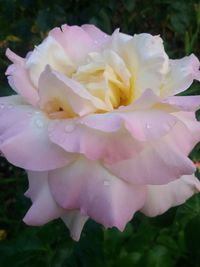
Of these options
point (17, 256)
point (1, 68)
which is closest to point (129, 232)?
point (17, 256)

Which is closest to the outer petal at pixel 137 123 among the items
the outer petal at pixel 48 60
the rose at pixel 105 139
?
the rose at pixel 105 139

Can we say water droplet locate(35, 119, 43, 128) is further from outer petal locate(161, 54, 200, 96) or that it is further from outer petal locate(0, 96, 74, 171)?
outer petal locate(161, 54, 200, 96)

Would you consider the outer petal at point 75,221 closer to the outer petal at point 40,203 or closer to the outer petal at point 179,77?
the outer petal at point 40,203

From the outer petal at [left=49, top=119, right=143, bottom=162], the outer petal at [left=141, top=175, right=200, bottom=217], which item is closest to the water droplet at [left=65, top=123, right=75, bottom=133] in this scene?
the outer petal at [left=49, top=119, right=143, bottom=162]

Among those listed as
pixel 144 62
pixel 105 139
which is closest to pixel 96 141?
pixel 105 139

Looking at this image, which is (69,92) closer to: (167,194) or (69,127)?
(69,127)

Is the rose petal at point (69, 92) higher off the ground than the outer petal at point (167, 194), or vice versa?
the rose petal at point (69, 92)

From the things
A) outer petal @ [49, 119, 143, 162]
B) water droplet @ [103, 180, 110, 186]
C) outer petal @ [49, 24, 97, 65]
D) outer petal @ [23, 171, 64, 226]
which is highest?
outer petal @ [49, 24, 97, 65]
